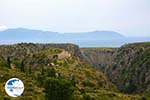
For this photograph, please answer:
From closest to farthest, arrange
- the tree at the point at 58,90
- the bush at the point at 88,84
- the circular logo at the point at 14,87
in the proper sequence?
the circular logo at the point at 14,87 < the tree at the point at 58,90 < the bush at the point at 88,84

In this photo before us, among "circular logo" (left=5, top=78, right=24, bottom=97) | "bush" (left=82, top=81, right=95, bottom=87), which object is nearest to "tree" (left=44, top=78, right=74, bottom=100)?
"circular logo" (left=5, top=78, right=24, bottom=97)

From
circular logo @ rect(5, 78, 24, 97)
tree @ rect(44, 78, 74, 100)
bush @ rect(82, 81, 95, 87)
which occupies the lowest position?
bush @ rect(82, 81, 95, 87)

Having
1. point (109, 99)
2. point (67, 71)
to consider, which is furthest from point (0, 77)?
point (67, 71)

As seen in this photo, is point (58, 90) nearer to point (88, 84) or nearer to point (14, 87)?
point (14, 87)

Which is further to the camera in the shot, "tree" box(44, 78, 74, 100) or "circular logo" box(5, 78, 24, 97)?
"tree" box(44, 78, 74, 100)

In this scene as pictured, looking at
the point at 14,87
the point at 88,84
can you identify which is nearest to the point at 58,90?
the point at 14,87

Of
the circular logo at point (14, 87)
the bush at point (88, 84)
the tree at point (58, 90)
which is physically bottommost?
the bush at point (88, 84)

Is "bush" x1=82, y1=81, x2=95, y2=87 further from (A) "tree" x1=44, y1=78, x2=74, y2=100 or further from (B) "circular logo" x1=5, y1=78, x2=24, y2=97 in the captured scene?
(B) "circular logo" x1=5, y1=78, x2=24, y2=97

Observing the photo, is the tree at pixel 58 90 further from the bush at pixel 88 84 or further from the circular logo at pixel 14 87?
the bush at pixel 88 84

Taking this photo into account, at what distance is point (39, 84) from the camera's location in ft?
442

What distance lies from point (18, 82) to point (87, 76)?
565 ft

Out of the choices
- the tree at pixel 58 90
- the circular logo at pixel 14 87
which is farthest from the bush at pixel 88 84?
the circular logo at pixel 14 87

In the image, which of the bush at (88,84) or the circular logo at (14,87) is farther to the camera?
the bush at (88,84)

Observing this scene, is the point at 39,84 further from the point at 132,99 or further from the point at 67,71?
the point at 67,71
